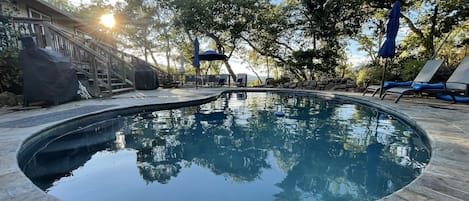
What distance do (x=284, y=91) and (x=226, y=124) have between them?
7.00 m

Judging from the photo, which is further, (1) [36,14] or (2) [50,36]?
(1) [36,14]

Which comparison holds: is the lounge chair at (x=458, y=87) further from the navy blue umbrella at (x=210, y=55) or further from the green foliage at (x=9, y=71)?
the green foliage at (x=9, y=71)

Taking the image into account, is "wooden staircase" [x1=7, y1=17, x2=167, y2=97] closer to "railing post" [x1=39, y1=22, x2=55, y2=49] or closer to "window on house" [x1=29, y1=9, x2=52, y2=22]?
"railing post" [x1=39, y1=22, x2=55, y2=49]

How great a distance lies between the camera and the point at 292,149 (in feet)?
12.3

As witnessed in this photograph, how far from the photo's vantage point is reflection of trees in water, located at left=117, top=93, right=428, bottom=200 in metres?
2.70

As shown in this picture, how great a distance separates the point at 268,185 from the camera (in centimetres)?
264

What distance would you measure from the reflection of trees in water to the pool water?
0.01 metres

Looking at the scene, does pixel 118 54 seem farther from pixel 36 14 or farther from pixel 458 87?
pixel 458 87

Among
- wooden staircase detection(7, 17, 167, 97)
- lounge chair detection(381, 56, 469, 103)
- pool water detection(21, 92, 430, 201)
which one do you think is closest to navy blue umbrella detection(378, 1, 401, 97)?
lounge chair detection(381, 56, 469, 103)

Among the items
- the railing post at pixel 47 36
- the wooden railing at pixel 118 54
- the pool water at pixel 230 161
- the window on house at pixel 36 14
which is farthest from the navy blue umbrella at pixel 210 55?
the pool water at pixel 230 161

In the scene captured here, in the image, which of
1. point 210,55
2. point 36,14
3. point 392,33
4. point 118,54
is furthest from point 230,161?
point 36,14

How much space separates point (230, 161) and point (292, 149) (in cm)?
108

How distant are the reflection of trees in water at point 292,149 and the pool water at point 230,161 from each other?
13 millimetres

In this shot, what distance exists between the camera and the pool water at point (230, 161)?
250 centimetres
